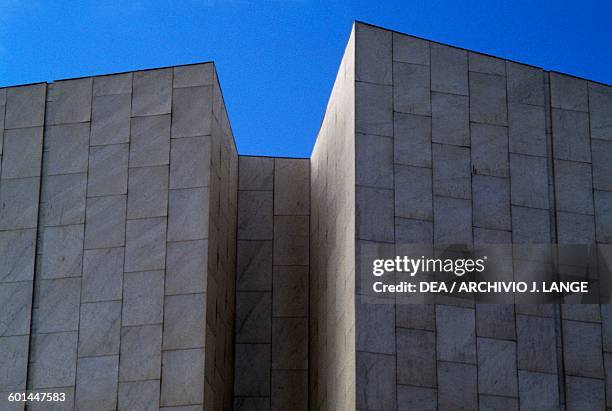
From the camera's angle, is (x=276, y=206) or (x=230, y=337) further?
(x=276, y=206)

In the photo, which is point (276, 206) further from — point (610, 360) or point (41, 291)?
point (610, 360)

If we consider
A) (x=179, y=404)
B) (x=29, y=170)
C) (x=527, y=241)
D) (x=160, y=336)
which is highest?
Answer: (x=29, y=170)

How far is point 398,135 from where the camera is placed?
86.9 ft

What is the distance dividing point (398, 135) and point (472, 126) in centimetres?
216

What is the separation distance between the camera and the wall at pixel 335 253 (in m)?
25.7

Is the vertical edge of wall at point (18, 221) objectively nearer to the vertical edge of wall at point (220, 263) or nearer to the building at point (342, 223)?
the building at point (342, 223)

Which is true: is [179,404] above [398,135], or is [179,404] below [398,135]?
below

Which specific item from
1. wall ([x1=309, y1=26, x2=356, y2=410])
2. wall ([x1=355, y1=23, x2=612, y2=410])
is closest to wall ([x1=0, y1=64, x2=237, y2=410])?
wall ([x1=309, y1=26, x2=356, y2=410])

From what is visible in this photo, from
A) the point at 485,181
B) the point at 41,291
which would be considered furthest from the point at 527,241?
the point at 41,291

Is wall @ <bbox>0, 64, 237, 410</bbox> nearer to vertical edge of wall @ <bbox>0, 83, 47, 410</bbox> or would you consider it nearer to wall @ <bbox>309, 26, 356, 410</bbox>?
vertical edge of wall @ <bbox>0, 83, 47, 410</bbox>

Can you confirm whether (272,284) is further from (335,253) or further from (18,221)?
(18,221)

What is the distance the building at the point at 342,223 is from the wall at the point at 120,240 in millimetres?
52

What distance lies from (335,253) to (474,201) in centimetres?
406

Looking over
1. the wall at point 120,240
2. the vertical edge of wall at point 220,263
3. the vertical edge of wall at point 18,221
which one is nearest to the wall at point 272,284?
the vertical edge of wall at point 220,263
